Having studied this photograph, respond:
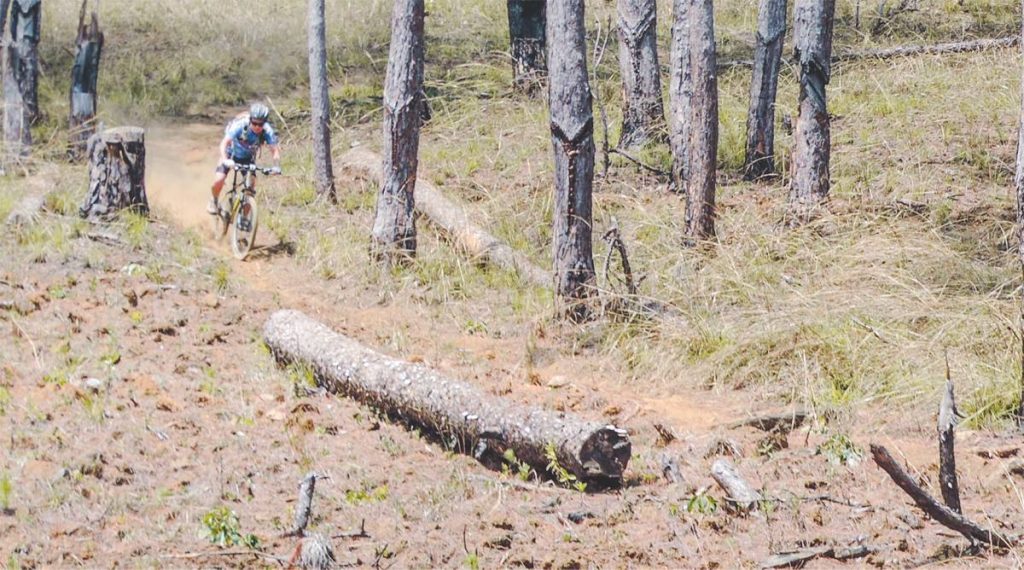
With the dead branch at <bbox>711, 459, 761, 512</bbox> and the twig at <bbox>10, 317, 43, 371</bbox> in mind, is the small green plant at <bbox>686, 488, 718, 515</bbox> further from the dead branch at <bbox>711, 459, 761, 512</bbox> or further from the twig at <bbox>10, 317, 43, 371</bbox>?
the twig at <bbox>10, 317, 43, 371</bbox>

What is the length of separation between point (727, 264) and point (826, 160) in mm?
2313

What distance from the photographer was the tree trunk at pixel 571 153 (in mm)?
10289

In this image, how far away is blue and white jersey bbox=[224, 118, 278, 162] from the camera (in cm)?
1365

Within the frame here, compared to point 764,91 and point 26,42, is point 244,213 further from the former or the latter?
point 764,91

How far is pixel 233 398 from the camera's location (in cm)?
914

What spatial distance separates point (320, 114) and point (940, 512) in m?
10.6

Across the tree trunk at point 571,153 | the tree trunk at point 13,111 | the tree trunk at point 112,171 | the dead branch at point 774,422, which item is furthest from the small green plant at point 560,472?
the tree trunk at point 13,111

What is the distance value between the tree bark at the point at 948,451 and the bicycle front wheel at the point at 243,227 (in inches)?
344

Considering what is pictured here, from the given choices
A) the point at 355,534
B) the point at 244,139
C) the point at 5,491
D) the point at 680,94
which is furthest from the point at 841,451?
the point at 244,139

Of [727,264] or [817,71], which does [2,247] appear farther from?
[817,71]

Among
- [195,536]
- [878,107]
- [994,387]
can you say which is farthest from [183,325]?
[878,107]

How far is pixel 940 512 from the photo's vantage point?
5941mm

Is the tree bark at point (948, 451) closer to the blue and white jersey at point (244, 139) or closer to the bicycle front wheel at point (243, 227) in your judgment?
the bicycle front wheel at point (243, 227)

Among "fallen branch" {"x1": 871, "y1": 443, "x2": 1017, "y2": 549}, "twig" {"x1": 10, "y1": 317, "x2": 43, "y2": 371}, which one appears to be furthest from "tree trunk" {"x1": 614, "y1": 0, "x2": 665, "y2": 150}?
"fallen branch" {"x1": 871, "y1": 443, "x2": 1017, "y2": 549}
